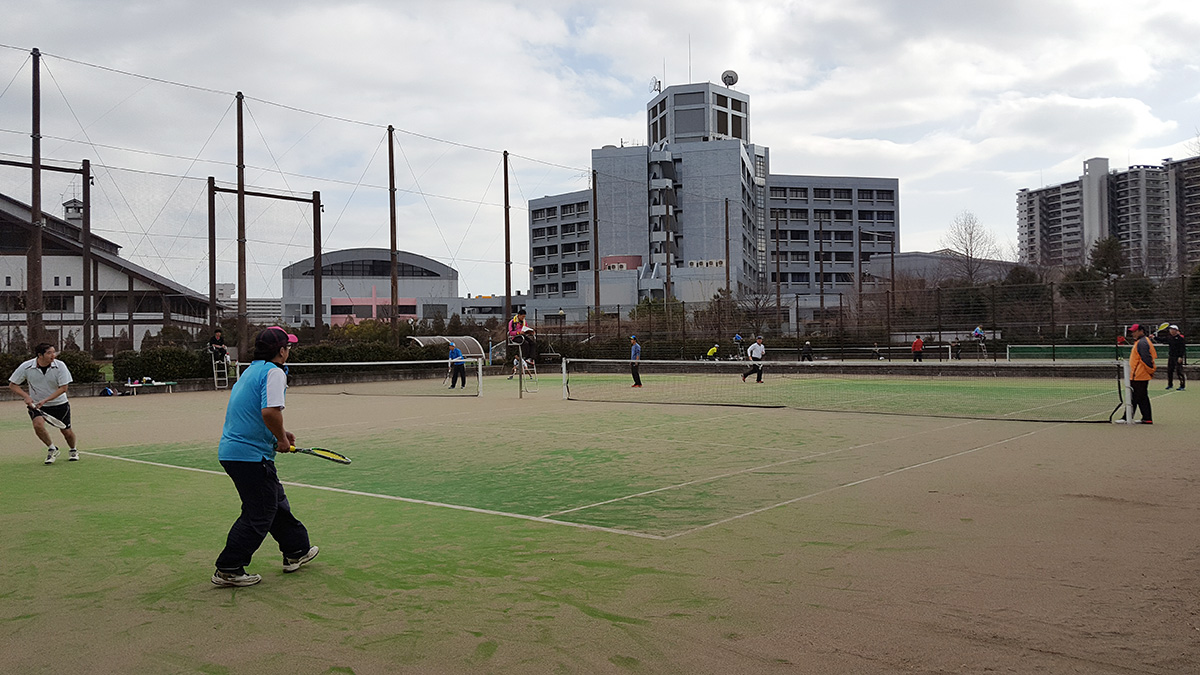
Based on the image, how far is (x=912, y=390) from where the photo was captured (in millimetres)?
23234

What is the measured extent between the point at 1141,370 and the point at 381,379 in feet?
85.7

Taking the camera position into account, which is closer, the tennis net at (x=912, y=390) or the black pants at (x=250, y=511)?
the black pants at (x=250, y=511)

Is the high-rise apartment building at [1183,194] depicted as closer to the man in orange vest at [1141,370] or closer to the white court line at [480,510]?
the man in orange vest at [1141,370]

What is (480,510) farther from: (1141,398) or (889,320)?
(889,320)

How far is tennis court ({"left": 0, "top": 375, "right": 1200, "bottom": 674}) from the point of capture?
422 centimetres

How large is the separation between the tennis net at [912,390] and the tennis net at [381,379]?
412 centimetres

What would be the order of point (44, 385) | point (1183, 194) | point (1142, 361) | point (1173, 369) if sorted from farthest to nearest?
point (1183, 194)
point (1173, 369)
point (1142, 361)
point (44, 385)

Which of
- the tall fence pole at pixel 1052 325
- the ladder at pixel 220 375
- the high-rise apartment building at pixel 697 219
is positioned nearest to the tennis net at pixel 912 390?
the tall fence pole at pixel 1052 325

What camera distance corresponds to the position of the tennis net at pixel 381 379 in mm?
27016

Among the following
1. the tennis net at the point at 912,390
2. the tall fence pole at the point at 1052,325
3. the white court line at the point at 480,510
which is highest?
the tall fence pole at the point at 1052,325

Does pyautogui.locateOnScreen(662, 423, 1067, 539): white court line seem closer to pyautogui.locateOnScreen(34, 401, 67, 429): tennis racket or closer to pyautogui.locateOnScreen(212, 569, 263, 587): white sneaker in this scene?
pyautogui.locateOnScreen(212, 569, 263, 587): white sneaker

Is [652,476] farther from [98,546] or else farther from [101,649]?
[101,649]

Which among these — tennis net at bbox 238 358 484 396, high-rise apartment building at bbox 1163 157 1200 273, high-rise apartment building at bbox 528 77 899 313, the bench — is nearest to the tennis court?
tennis net at bbox 238 358 484 396

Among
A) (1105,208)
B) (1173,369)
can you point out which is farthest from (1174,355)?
(1105,208)
